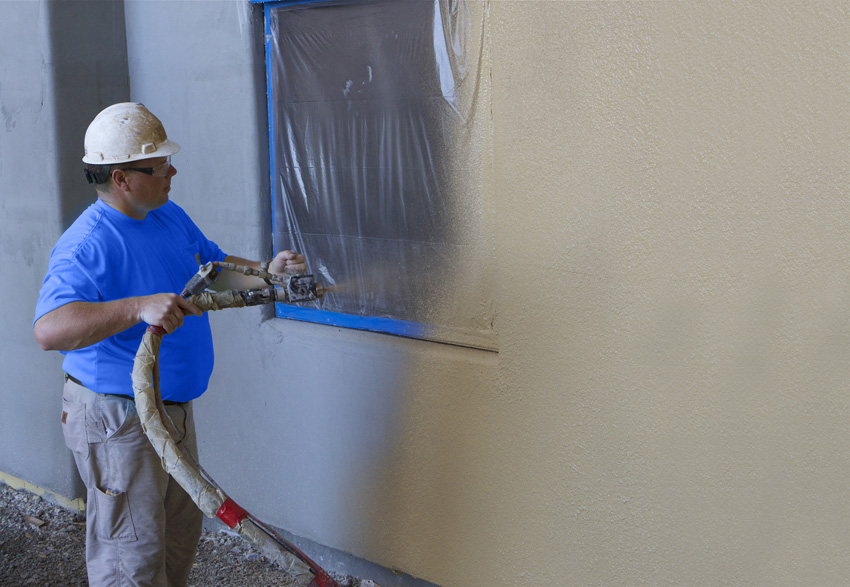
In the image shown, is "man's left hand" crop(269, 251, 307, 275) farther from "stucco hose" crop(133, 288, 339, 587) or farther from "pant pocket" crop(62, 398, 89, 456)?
"pant pocket" crop(62, 398, 89, 456)

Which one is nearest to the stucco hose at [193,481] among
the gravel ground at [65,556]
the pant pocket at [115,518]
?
the pant pocket at [115,518]

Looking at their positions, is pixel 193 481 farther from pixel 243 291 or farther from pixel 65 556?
pixel 65 556

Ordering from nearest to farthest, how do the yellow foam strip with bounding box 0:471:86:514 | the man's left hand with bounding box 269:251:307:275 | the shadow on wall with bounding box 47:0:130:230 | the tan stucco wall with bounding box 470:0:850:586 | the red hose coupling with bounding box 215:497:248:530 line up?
the tan stucco wall with bounding box 470:0:850:586, the red hose coupling with bounding box 215:497:248:530, the man's left hand with bounding box 269:251:307:275, the shadow on wall with bounding box 47:0:130:230, the yellow foam strip with bounding box 0:471:86:514

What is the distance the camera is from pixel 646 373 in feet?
7.79

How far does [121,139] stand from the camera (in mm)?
2484

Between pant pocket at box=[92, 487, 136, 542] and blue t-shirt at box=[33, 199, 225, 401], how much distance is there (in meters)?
0.34

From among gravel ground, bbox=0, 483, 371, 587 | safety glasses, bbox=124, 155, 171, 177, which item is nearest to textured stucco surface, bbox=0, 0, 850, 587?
gravel ground, bbox=0, 483, 371, 587

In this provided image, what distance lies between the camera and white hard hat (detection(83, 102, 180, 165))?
2.48 meters

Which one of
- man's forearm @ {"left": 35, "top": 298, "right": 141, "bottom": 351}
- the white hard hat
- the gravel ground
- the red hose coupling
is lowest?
the gravel ground

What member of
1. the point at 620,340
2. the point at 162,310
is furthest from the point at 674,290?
the point at 162,310

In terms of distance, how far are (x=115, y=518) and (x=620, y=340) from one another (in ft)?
5.68

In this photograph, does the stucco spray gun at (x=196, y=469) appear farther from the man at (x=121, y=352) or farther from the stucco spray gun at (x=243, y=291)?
the man at (x=121, y=352)

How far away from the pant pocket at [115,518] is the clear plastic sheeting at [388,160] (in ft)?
3.65

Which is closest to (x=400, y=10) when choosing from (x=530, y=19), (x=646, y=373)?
(x=530, y=19)
